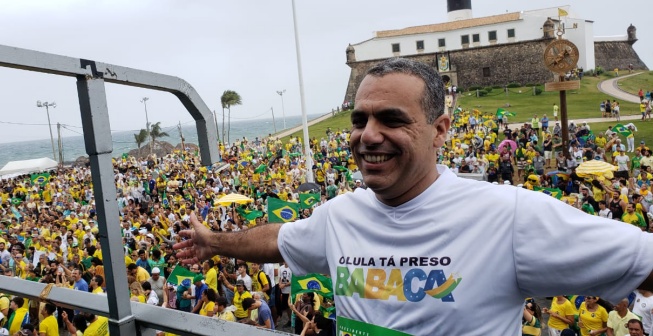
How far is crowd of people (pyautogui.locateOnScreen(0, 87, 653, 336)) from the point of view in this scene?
707 cm

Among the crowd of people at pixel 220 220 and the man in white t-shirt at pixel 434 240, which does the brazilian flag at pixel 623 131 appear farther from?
the man in white t-shirt at pixel 434 240

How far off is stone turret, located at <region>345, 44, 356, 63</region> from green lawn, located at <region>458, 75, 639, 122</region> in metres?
12.8

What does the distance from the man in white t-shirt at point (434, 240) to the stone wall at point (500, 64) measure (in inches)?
2138

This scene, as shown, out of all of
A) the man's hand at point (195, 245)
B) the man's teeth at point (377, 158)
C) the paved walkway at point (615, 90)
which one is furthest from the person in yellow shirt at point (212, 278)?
the paved walkway at point (615, 90)

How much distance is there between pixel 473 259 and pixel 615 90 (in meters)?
53.9

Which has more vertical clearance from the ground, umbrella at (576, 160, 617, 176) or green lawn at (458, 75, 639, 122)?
green lawn at (458, 75, 639, 122)

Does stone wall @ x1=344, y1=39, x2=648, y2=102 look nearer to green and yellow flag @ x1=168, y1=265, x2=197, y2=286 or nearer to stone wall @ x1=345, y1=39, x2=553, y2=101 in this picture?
stone wall @ x1=345, y1=39, x2=553, y2=101

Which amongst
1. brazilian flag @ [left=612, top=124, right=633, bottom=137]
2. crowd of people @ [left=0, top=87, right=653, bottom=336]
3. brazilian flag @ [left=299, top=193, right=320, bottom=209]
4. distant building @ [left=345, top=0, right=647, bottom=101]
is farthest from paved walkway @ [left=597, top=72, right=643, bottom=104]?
brazilian flag @ [left=299, top=193, right=320, bottom=209]

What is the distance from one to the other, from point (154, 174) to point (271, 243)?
26.4m

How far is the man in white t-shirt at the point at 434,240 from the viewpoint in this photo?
1.25 metres

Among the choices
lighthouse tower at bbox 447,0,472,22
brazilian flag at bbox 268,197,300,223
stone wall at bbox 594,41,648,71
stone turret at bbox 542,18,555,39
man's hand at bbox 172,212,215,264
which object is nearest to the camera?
man's hand at bbox 172,212,215,264

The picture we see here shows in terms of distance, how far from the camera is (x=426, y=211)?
1488 millimetres

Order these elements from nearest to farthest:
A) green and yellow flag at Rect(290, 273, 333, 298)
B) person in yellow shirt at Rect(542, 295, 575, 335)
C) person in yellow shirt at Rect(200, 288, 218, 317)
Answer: person in yellow shirt at Rect(542, 295, 575, 335)
green and yellow flag at Rect(290, 273, 333, 298)
person in yellow shirt at Rect(200, 288, 218, 317)

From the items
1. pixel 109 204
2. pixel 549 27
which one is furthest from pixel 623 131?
pixel 549 27
